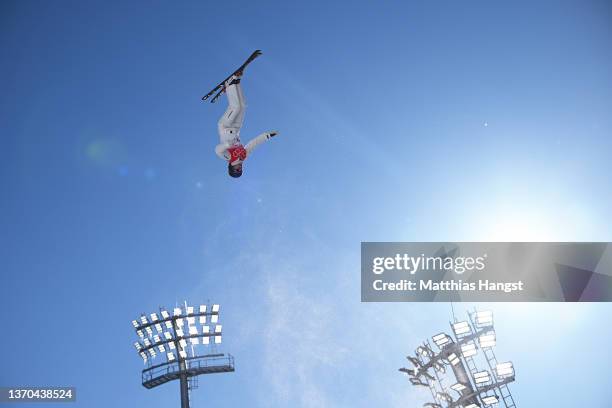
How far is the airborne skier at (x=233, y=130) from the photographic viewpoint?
27359 mm

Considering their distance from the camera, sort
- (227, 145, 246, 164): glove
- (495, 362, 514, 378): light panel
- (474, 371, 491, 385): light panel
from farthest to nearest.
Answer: (495, 362, 514, 378): light panel < (474, 371, 491, 385): light panel < (227, 145, 246, 164): glove

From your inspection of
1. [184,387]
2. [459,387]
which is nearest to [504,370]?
[459,387]

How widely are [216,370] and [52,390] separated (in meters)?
15.4

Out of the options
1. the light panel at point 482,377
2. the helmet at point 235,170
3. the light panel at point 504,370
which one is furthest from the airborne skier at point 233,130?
the light panel at point 504,370

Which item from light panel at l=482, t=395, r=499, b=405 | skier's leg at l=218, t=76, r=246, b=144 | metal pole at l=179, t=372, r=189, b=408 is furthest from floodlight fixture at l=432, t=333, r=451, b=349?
skier's leg at l=218, t=76, r=246, b=144

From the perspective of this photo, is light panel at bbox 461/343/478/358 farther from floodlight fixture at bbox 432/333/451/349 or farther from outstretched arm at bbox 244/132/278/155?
outstretched arm at bbox 244/132/278/155

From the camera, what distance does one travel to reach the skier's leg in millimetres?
27344

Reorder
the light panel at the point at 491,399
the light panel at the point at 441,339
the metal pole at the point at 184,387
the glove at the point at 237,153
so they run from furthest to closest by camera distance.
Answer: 1. the metal pole at the point at 184,387
2. the light panel at the point at 441,339
3. the light panel at the point at 491,399
4. the glove at the point at 237,153

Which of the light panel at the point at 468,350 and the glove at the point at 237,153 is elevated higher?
the glove at the point at 237,153

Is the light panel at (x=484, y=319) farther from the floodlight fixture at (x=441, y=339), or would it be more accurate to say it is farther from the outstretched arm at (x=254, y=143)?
the outstretched arm at (x=254, y=143)

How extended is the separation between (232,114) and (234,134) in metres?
1.21

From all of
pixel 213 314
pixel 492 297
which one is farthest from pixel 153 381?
pixel 492 297

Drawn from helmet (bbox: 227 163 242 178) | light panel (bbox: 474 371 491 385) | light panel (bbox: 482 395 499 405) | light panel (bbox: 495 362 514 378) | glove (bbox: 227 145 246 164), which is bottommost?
light panel (bbox: 482 395 499 405)

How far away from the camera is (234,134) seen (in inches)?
1129
